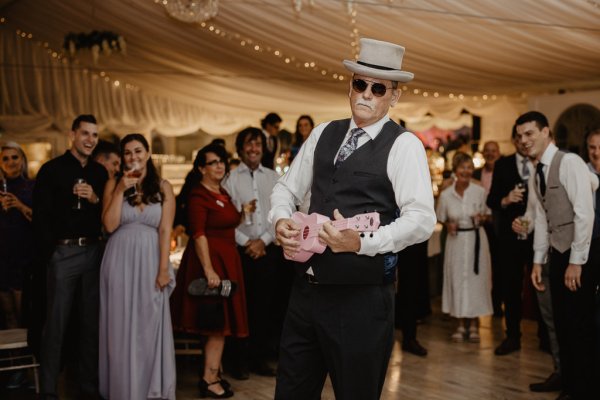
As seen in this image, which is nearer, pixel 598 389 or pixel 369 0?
pixel 598 389

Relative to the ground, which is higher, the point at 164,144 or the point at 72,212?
the point at 164,144

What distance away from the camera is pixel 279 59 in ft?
24.5

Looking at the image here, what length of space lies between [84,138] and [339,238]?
2.27 metres

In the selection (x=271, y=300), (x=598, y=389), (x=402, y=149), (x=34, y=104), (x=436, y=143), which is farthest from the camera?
(x=436, y=143)

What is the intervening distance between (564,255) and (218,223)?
2.01 metres

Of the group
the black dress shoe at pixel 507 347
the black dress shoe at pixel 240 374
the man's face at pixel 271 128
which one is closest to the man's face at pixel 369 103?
the black dress shoe at pixel 240 374

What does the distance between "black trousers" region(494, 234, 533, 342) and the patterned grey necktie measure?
10.8 ft

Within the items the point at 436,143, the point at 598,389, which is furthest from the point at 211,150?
the point at 436,143

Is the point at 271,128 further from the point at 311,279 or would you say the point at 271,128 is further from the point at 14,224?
the point at 311,279

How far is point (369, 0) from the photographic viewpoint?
5156mm

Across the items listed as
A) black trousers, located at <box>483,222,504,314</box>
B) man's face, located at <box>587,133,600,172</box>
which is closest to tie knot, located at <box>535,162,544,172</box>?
man's face, located at <box>587,133,600,172</box>

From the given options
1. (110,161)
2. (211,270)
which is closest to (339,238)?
(211,270)

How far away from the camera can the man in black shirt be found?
396 centimetres

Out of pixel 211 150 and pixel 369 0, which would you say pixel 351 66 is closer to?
pixel 211 150
